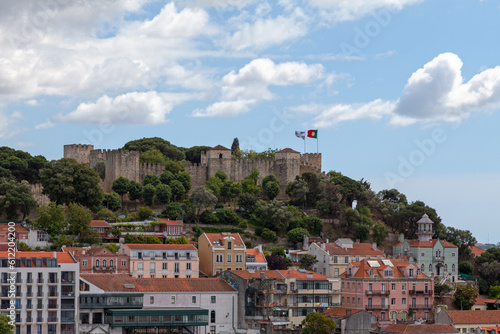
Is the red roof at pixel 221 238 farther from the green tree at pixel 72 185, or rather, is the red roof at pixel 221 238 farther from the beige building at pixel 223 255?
the green tree at pixel 72 185

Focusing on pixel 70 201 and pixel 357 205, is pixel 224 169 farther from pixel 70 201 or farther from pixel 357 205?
pixel 70 201

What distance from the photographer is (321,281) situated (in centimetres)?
7550

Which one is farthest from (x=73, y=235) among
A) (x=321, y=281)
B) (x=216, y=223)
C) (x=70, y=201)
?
(x=321, y=281)

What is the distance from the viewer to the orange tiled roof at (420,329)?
220 feet

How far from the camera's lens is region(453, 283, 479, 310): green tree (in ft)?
265

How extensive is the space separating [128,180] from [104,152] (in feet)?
29.6

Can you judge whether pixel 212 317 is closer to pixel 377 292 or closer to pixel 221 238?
pixel 221 238

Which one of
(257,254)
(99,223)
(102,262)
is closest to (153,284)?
(102,262)

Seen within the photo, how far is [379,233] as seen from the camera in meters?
96.8

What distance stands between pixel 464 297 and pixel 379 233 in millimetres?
17430

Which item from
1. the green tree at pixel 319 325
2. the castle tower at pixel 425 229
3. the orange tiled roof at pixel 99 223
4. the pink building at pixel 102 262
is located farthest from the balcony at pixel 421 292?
the orange tiled roof at pixel 99 223

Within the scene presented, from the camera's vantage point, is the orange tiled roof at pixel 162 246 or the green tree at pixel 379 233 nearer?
the orange tiled roof at pixel 162 246

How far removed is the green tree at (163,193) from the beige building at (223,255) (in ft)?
66.9

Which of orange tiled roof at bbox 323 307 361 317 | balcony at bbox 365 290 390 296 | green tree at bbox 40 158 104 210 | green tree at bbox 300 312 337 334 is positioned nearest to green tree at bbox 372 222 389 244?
balcony at bbox 365 290 390 296
